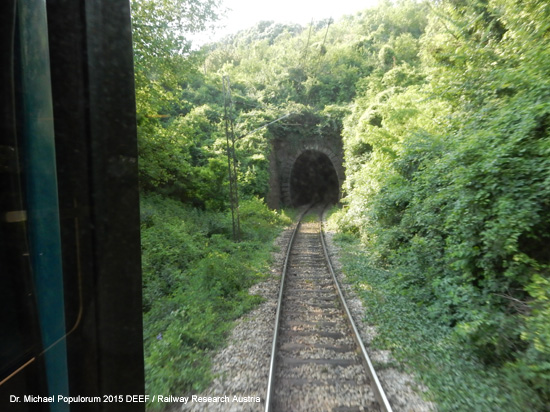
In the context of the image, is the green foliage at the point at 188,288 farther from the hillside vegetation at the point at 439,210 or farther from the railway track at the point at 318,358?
the railway track at the point at 318,358

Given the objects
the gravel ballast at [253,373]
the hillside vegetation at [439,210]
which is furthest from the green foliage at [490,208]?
the gravel ballast at [253,373]

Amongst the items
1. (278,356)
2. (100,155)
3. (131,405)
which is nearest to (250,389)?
(278,356)

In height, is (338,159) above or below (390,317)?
above

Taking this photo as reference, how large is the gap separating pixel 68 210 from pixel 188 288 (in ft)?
22.0

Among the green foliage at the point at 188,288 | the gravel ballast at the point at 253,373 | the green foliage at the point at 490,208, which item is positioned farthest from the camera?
the green foliage at the point at 188,288

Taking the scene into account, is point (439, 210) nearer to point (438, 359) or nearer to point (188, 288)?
point (438, 359)

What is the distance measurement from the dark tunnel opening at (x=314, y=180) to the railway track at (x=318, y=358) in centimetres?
2635

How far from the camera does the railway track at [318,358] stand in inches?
171

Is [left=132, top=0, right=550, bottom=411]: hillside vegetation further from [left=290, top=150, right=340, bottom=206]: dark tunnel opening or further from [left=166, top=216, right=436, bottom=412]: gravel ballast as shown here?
[left=290, top=150, right=340, bottom=206]: dark tunnel opening

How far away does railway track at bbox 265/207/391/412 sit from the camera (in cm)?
434

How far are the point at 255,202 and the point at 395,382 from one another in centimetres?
1735

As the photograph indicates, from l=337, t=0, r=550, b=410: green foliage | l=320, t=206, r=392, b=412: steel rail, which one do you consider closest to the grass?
l=337, t=0, r=550, b=410: green foliage

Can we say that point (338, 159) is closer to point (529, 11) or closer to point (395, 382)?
point (529, 11)

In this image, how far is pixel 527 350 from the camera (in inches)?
166
